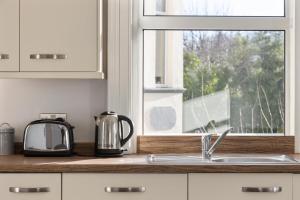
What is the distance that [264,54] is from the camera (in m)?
3.29

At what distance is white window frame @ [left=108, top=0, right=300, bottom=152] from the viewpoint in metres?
3.10

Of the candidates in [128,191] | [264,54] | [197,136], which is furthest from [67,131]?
[264,54]

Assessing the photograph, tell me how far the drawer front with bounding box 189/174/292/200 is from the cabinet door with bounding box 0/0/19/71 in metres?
1.12

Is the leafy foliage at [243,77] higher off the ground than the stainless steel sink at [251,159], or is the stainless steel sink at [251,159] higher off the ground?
the leafy foliage at [243,77]

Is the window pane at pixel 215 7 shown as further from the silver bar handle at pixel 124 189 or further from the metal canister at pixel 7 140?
the silver bar handle at pixel 124 189

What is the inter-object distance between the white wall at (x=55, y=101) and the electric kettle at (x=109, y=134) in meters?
0.25

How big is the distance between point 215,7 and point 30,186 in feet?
5.12

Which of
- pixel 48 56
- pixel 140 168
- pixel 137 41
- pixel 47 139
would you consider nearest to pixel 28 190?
pixel 47 139

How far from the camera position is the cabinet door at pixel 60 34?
9.26 feet

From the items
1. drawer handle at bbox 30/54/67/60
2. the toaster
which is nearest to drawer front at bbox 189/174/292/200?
the toaster

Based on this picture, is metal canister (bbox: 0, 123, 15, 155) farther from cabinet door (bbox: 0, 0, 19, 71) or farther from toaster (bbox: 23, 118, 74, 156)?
cabinet door (bbox: 0, 0, 19, 71)

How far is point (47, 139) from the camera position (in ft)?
9.65

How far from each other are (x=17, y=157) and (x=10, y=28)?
0.70 metres

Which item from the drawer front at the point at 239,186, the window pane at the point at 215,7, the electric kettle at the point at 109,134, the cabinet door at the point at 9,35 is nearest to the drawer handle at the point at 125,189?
the drawer front at the point at 239,186
